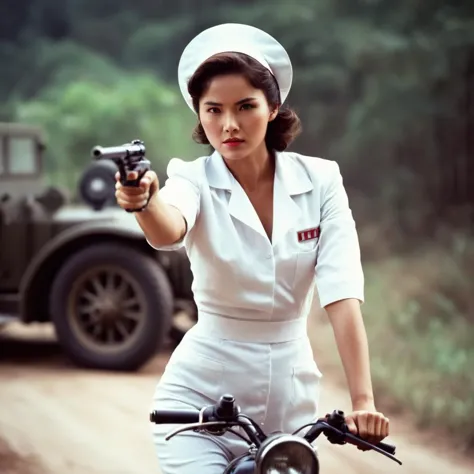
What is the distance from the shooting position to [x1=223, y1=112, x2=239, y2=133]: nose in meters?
1.50

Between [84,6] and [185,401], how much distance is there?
5.03 m

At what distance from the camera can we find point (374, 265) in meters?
5.90

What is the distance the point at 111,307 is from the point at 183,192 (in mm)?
2512

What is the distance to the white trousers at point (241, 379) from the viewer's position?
155 centimetres

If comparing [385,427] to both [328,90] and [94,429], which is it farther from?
[328,90]

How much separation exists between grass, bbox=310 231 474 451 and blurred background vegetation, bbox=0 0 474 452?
14cm

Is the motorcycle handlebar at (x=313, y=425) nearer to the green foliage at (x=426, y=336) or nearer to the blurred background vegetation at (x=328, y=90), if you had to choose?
the green foliage at (x=426, y=336)

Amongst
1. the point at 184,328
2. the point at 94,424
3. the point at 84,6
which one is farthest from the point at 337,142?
the point at 94,424

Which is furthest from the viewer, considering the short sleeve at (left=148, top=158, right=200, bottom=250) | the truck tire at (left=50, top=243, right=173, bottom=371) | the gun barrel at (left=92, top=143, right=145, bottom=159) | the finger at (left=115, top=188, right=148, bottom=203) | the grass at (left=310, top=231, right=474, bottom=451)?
the truck tire at (left=50, top=243, right=173, bottom=371)

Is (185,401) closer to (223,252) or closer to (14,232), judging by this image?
(223,252)

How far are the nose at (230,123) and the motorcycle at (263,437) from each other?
427mm

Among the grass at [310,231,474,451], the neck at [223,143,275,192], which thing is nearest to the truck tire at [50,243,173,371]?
the grass at [310,231,474,451]

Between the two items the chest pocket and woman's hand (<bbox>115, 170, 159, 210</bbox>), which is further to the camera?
the chest pocket

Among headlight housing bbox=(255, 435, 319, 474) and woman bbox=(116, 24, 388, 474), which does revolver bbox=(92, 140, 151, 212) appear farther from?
headlight housing bbox=(255, 435, 319, 474)
